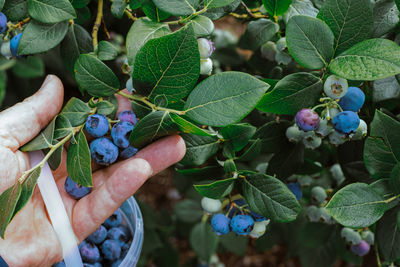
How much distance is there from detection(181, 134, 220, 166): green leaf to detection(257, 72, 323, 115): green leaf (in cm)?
16

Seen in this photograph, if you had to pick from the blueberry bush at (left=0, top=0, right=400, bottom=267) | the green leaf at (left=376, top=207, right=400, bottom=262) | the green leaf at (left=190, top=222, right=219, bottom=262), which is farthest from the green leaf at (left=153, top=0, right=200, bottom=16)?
the green leaf at (left=190, top=222, right=219, bottom=262)

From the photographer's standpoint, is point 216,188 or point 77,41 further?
point 77,41

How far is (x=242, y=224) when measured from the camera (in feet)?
2.89

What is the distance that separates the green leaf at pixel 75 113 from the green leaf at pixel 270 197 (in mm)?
357

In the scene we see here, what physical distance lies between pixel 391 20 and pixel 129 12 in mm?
605

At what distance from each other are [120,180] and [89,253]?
14.1 inches

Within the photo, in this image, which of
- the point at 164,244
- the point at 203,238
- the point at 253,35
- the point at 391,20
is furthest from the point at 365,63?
the point at 164,244

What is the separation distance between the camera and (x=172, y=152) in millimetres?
868

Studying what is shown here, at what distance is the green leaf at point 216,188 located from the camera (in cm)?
81

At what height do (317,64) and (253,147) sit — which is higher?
(317,64)

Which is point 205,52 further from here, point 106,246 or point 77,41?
point 106,246

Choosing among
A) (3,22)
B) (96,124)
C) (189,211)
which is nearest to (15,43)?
(3,22)

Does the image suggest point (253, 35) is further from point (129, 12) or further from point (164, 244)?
point (164, 244)

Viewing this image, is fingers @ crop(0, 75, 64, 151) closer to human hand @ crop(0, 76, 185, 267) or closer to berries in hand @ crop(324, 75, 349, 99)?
human hand @ crop(0, 76, 185, 267)
